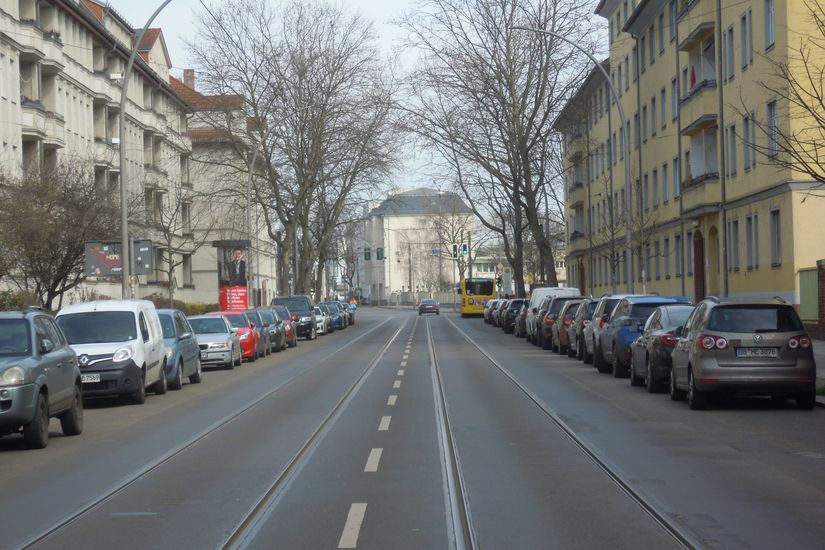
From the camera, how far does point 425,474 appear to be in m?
11.0

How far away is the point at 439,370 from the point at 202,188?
64.2m

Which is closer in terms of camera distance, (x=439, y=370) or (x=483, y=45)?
(x=439, y=370)

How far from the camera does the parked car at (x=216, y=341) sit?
30.8 m

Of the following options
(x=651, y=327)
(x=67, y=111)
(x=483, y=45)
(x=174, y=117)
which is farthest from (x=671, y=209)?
(x=174, y=117)

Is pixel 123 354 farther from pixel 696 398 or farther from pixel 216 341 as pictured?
pixel 216 341

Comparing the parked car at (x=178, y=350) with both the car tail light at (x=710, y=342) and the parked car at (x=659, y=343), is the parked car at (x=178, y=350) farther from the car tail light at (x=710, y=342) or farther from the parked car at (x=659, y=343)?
the car tail light at (x=710, y=342)

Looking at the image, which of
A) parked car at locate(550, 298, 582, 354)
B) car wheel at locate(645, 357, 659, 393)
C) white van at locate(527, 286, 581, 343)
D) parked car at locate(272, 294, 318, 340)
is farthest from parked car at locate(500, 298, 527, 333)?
car wheel at locate(645, 357, 659, 393)

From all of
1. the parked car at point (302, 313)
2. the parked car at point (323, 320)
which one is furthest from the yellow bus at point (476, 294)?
the parked car at point (302, 313)

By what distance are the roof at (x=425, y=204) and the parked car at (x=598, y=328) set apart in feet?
105

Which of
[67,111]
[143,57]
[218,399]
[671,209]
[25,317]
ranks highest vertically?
[143,57]

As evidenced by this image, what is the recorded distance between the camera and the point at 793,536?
316 inches

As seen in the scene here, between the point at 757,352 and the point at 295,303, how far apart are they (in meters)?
→ 37.6

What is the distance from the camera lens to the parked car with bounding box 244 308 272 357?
36.8 m

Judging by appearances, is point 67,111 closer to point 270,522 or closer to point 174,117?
point 174,117
